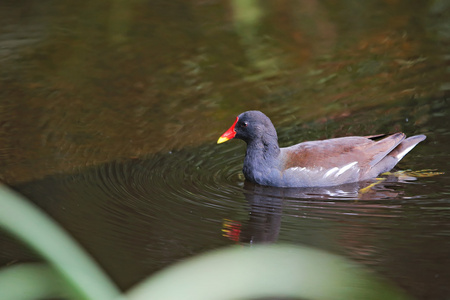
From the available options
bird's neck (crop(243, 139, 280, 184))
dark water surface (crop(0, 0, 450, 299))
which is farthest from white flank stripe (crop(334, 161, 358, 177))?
bird's neck (crop(243, 139, 280, 184))

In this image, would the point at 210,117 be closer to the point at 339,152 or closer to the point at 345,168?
the point at 339,152

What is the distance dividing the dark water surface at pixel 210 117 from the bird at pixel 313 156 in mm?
126

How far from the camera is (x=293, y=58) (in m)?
7.52

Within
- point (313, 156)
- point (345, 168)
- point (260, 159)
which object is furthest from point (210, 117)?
point (345, 168)

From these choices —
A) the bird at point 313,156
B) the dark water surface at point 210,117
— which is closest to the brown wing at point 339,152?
the bird at point 313,156

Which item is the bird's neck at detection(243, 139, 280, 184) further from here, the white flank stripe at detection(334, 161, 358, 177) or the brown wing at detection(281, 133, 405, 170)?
the white flank stripe at detection(334, 161, 358, 177)

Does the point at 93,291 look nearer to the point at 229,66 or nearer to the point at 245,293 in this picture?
the point at 245,293

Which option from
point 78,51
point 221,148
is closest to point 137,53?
point 78,51

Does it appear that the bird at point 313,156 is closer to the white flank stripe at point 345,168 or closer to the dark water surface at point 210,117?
the white flank stripe at point 345,168

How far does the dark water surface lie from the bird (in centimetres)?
13

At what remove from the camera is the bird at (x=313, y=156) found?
5316 mm

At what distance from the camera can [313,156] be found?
5.37 m

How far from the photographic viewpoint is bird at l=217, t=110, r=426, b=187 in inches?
209

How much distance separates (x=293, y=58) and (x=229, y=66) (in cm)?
76
